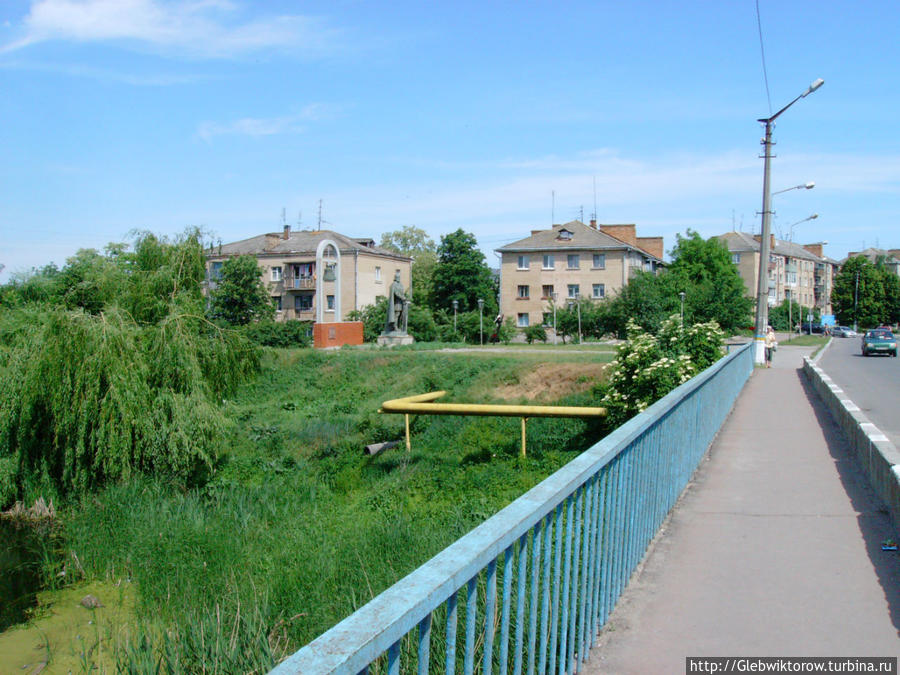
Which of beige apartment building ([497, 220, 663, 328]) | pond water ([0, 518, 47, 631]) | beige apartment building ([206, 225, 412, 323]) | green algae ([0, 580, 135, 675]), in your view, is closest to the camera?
green algae ([0, 580, 135, 675])

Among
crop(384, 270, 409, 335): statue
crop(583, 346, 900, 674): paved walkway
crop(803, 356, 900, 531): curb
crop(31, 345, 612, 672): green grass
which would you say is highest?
crop(384, 270, 409, 335): statue

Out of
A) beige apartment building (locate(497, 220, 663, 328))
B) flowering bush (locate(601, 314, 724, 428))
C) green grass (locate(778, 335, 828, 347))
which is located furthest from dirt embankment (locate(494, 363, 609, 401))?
beige apartment building (locate(497, 220, 663, 328))

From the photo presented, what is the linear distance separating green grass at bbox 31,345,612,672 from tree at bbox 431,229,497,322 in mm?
45604

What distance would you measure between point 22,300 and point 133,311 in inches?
167

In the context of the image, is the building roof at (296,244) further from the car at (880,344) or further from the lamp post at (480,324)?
the car at (880,344)

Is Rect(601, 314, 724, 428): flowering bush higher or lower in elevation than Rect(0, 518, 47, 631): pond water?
higher

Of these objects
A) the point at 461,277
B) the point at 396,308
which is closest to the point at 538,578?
the point at 396,308

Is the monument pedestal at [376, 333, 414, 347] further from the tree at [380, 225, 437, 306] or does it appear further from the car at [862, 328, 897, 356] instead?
the tree at [380, 225, 437, 306]

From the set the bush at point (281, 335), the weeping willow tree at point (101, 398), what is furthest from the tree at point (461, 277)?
the weeping willow tree at point (101, 398)

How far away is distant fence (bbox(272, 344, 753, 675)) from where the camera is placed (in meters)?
1.74

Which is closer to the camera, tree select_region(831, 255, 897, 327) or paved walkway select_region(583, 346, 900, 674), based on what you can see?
paved walkway select_region(583, 346, 900, 674)

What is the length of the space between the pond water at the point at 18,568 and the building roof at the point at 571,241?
5245 centimetres

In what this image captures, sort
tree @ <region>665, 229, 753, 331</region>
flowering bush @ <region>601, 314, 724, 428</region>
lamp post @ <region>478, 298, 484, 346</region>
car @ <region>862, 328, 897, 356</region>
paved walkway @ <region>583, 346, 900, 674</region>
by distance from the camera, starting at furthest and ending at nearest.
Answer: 1. lamp post @ <region>478, 298, 484, 346</region>
2. tree @ <region>665, 229, 753, 331</region>
3. car @ <region>862, 328, 897, 356</region>
4. flowering bush @ <region>601, 314, 724, 428</region>
5. paved walkway @ <region>583, 346, 900, 674</region>

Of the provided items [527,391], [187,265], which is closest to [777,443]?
[187,265]
